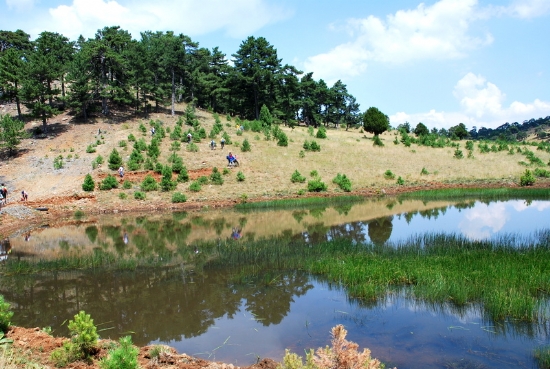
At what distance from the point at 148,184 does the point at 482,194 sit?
30.9 m

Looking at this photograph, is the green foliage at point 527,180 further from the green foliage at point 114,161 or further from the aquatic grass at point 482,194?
the green foliage at point 114,161

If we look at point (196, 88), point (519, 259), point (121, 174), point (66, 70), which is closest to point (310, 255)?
point (519, 259)

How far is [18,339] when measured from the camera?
796 centimetres

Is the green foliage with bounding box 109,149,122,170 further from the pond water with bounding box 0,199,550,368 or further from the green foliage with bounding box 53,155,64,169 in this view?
the pond water with bounding box 0,199,550,368

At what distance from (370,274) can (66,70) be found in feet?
162

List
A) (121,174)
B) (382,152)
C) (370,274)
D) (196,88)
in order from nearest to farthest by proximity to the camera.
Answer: (370,274), (121,174), (382,152), (196,88)

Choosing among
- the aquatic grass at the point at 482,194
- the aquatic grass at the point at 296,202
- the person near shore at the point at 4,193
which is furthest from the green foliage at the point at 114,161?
the aquatic grass at the point at 482,194

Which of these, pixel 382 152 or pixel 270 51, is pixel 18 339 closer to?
pixel 382 152

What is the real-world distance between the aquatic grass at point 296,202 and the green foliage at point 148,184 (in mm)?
8901

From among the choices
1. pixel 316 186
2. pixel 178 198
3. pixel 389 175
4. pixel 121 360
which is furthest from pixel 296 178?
pixel 121 360

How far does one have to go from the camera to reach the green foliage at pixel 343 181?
126ft

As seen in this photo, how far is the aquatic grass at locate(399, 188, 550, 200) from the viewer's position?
109 ft

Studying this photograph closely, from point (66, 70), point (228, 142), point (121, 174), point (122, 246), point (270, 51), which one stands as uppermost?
point (270, 51)

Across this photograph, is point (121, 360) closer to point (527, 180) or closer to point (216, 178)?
point (216, 178)
